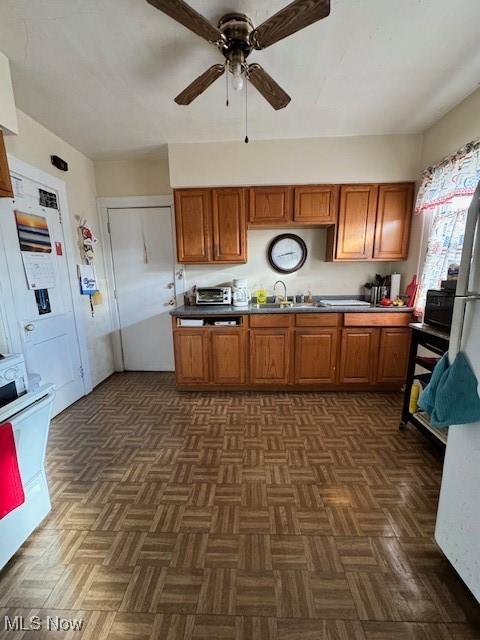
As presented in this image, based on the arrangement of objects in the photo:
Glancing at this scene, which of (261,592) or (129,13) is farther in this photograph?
(129,13)

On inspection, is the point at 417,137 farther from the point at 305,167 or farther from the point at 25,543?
the point at 25,543

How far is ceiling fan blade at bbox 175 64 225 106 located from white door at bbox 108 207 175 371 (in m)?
1.67

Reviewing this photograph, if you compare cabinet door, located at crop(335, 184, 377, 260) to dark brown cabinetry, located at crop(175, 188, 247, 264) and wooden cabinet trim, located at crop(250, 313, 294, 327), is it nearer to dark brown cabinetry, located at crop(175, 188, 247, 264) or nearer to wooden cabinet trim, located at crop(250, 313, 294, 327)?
wooden cabinet trim, located at crop(250, 313, 294, 327)

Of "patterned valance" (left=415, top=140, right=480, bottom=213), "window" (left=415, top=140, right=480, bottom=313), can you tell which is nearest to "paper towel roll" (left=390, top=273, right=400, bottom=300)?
"window" (left=415, top=140, right=480, bottom=313)

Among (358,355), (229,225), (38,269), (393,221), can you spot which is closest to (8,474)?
(38,269)

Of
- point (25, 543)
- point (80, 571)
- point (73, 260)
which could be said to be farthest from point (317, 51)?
point (25, 543)

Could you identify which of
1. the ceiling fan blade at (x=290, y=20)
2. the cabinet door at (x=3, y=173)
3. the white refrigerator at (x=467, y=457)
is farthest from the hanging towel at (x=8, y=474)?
the ceiling fan blade at (x=290, y=20)

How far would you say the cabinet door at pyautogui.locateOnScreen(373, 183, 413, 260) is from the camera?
2.86m

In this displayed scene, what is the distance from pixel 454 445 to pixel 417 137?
3021mm

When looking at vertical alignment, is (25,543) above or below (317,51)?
below

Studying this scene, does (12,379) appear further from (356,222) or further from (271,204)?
(356,222)

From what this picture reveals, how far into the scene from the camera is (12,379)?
1.34 metres

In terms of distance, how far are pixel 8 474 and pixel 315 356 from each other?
99.1 inches

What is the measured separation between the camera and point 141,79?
185 cm
